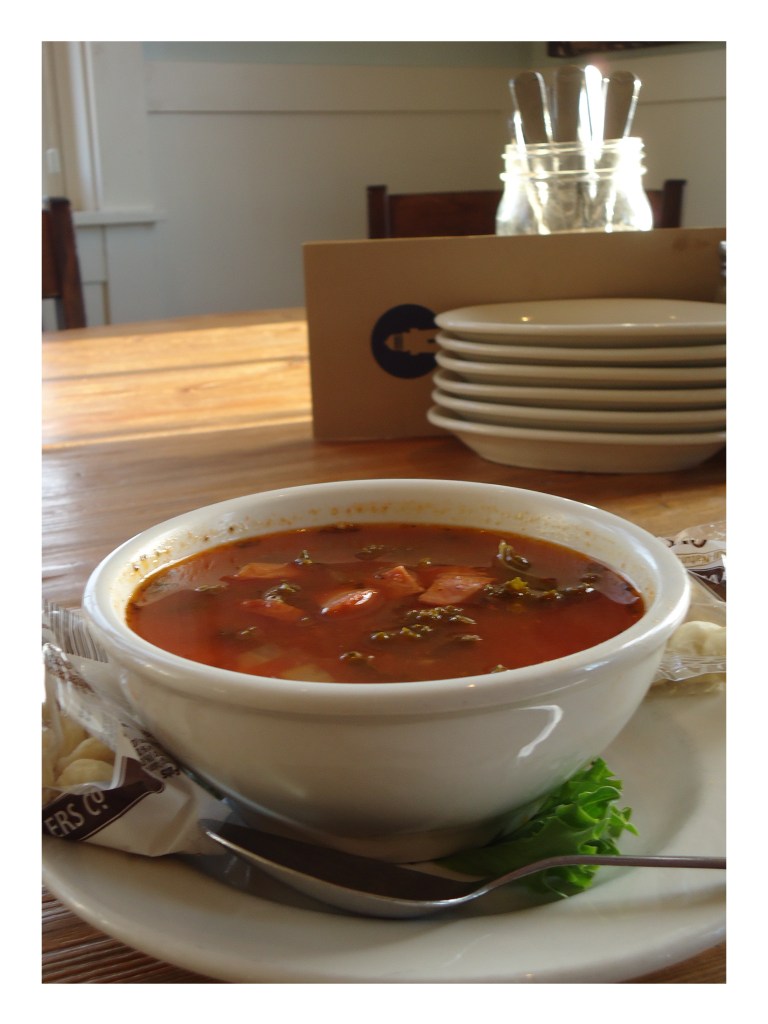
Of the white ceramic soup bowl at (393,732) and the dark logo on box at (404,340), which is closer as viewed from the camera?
the white ceramic soup bowl at (393,732)

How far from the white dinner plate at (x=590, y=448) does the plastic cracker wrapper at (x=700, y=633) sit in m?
0.23

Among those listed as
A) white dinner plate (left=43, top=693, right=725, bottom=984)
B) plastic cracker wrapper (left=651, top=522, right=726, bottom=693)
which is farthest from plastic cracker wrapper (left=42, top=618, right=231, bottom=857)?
plastic cracker wrapper (left=651, top=522, right=726, bottom=693)

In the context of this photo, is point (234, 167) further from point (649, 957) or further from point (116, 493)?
point (649, 957)

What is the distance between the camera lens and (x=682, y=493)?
89cm

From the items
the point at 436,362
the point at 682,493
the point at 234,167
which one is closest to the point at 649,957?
the point at 682,493

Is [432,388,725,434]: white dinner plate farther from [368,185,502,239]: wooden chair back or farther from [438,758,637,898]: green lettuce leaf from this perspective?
Result: [368,185,502,239]: wooden chair back

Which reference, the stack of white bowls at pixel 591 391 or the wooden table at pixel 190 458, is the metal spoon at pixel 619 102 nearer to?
the stack of white bowls at pixel 591 391

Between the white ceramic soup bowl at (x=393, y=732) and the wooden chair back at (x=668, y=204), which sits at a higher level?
the wooden chair back at (x=668, y=204)

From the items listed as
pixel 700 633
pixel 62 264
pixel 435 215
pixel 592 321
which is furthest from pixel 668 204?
pixel 700 633

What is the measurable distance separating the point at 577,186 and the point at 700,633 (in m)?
0.75

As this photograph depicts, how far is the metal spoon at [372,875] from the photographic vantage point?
355 millimetres

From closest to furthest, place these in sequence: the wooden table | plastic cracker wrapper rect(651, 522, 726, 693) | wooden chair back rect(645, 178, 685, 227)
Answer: plastic cracker wrapper rect(651, 522, 726, 693)
the wooden table
wooden chair back rect(645, 178, 685, 227)

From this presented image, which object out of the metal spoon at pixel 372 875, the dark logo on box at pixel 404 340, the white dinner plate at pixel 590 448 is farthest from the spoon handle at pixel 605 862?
the dark logo on box at pixel 404 340

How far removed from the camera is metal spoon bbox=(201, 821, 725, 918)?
A: 35 centimetres
